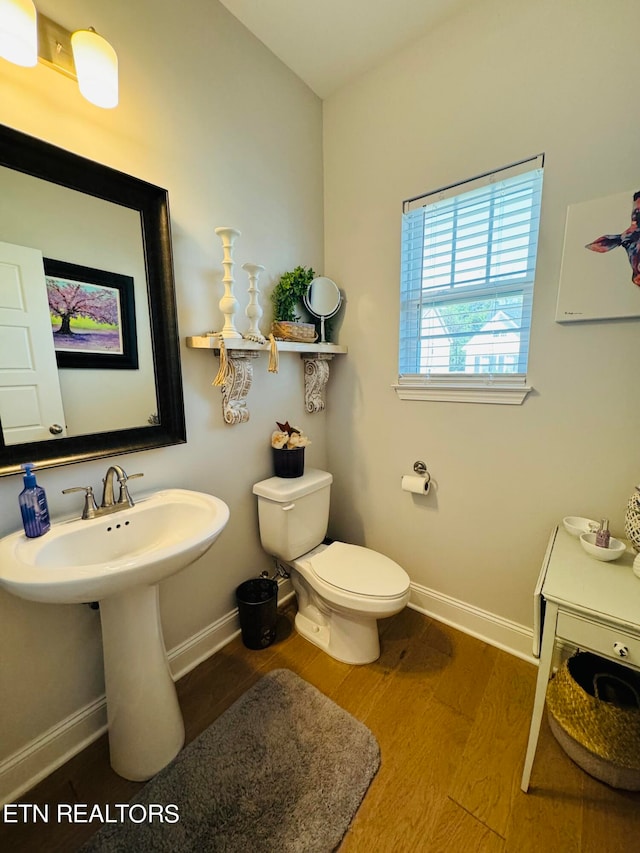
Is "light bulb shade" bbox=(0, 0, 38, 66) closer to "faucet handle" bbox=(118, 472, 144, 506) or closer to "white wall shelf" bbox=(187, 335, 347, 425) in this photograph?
"white wall shelf" bbox=(187, 335, 347, 425)

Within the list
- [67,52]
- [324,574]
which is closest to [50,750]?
[324,574]

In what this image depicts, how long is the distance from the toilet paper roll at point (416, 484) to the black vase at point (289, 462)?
54 cm

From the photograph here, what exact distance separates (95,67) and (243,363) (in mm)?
968

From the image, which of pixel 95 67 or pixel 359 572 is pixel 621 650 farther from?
pixel 95 67

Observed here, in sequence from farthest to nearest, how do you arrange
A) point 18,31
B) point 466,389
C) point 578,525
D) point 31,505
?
point 466,389 < point 578,525 < point 31,505 < point 18,31

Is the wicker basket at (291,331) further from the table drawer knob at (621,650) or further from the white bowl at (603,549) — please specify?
the table drawer knob at (621,650)

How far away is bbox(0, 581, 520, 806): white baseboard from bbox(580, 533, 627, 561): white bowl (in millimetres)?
644

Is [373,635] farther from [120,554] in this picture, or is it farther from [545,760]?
[120,554]

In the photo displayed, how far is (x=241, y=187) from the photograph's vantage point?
1.54 m

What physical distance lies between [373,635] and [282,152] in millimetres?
2352

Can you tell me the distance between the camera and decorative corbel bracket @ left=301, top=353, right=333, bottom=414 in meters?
1.89

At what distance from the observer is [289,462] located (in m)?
1.73

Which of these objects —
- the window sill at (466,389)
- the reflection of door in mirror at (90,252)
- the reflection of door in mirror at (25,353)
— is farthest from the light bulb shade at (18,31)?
the window sill at (466,389)

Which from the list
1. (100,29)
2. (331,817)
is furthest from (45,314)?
(331,817)
